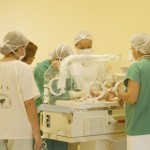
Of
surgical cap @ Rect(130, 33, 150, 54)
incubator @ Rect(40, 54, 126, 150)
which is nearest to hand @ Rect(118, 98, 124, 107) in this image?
incubator @ Rect(40, 54, 126, 150)

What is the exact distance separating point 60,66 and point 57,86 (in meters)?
0.16

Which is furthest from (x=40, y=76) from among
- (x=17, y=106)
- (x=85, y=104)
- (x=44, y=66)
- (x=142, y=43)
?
(x=142, y=43)

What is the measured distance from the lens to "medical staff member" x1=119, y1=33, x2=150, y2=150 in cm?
227

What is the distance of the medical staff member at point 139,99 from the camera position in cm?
227

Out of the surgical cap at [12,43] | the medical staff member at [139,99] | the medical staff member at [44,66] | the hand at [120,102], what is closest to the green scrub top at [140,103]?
the medical staff member at [139,99]

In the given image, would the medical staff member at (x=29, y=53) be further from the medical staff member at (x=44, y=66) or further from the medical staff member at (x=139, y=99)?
the medical staff member at (x=139, y=99)

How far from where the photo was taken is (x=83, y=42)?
332 cm

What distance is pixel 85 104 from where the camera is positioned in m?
2.47

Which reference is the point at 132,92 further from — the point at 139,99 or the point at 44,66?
the point at 44,66

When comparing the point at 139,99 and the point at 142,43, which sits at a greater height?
the point at 142,43

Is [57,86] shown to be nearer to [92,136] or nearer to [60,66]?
[60,66]

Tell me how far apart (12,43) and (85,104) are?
650mm

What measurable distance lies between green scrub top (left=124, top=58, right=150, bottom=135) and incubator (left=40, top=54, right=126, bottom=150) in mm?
219

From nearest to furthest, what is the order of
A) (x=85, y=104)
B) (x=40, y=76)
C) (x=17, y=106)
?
(x=17, y=106) < (x=85, y=104) < (x=40, y=76)
